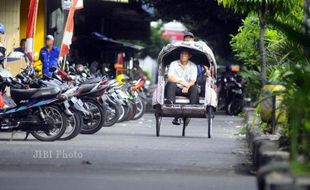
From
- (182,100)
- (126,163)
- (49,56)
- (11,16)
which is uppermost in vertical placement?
(11,16)

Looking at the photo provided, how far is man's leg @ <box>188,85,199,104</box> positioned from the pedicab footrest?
425 mm

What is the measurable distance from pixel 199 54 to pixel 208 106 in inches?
69.6

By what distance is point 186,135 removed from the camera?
720 inches

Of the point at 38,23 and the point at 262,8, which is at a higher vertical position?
the point at 38,23

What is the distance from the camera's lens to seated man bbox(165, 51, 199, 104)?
1777 centimetres

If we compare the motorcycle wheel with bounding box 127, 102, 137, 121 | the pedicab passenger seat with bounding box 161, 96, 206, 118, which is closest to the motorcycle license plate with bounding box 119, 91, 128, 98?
the motorcycle wheel with bounding box 127, 102, 137, 121

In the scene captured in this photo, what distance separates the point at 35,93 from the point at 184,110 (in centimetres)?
318

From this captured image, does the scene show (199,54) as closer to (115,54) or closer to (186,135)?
(186,135)

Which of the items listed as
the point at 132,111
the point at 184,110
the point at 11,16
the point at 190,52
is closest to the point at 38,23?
the point at 11,16

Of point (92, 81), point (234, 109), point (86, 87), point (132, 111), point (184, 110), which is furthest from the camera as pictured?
point (234, 109)

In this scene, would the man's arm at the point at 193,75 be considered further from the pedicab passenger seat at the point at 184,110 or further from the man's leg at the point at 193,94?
the pedicab passenger seat at the point at 184,110

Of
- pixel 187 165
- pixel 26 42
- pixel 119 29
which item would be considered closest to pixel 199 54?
pixel 26 42

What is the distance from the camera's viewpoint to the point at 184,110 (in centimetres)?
1711

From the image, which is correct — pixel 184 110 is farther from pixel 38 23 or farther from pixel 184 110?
pixel 38 23
